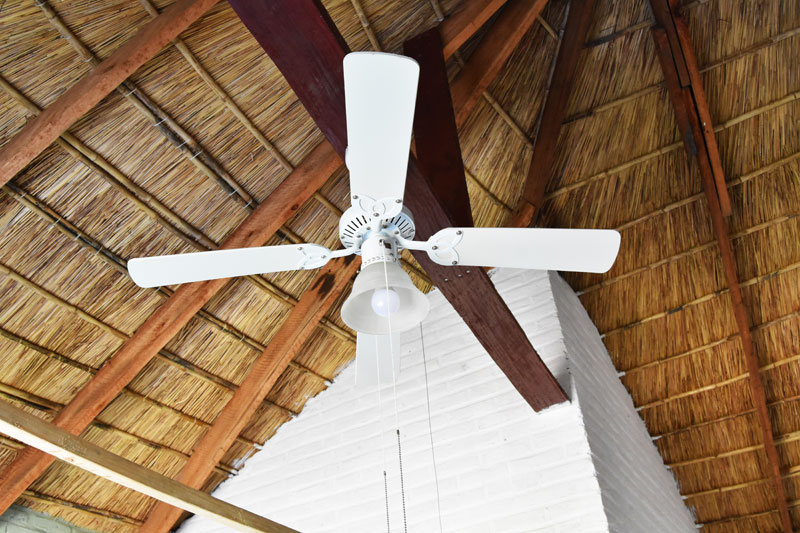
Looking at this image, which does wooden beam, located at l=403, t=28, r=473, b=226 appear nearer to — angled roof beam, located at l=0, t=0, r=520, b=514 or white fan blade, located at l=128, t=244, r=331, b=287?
angled roof beam, located at l=0, t=0, r=520, b=514

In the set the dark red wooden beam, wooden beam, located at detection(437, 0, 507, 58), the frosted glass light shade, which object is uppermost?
wooden beam, located at detection(437, 0, 507, 58)

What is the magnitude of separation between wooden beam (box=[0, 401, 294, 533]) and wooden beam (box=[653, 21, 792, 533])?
112 inches

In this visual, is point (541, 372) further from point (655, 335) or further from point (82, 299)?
point (82, 299)

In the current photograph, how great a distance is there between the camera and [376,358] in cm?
238

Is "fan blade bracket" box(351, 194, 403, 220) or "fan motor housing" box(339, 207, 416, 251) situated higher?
"fan motor housing" box(339, 207, 416, 251)

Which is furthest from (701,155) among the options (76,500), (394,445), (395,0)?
(76,500)

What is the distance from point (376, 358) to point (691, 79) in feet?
7.57

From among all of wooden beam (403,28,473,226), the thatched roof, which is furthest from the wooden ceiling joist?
wooden beam (403,28,473,226)

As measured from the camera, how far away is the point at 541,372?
3.01 m

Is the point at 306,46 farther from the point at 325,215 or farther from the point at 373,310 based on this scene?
the point at 325,215

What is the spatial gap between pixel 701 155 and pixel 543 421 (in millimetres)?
1698

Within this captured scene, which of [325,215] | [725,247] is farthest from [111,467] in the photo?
[725,247]

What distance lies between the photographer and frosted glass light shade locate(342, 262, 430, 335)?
182cm

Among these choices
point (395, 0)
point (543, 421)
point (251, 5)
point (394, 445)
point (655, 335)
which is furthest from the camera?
point (655, 335)
